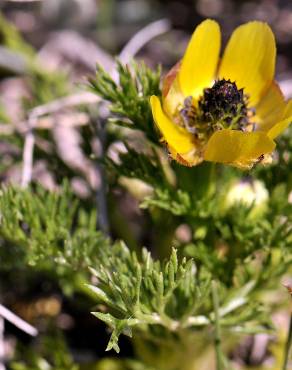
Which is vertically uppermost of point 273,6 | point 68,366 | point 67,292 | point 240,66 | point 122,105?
point 273,6

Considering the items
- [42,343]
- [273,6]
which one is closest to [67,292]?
[42,343]

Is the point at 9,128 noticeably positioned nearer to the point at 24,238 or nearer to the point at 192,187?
the point at 24,238

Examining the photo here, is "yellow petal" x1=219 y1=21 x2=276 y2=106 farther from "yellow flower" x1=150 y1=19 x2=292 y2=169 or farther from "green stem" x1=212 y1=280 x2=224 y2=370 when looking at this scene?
"green stem" x1=212 y1=280 x2=224 y2=370

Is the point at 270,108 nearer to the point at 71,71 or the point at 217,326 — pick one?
the point at 217,326

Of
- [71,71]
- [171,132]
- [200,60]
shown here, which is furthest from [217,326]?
[71,71]

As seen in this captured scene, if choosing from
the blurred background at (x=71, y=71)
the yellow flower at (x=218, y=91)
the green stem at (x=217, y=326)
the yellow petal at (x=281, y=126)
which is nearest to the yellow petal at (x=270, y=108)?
the yellow flower at (x=218, y=91)

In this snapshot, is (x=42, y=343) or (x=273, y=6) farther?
(x=273, y=6)

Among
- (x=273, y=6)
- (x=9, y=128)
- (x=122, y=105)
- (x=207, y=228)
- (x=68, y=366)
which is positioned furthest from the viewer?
(x=273, y=6)

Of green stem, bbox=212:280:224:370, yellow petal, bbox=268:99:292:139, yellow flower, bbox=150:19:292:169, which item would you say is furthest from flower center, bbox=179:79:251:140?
green stem, bbox=212:280:224:370
